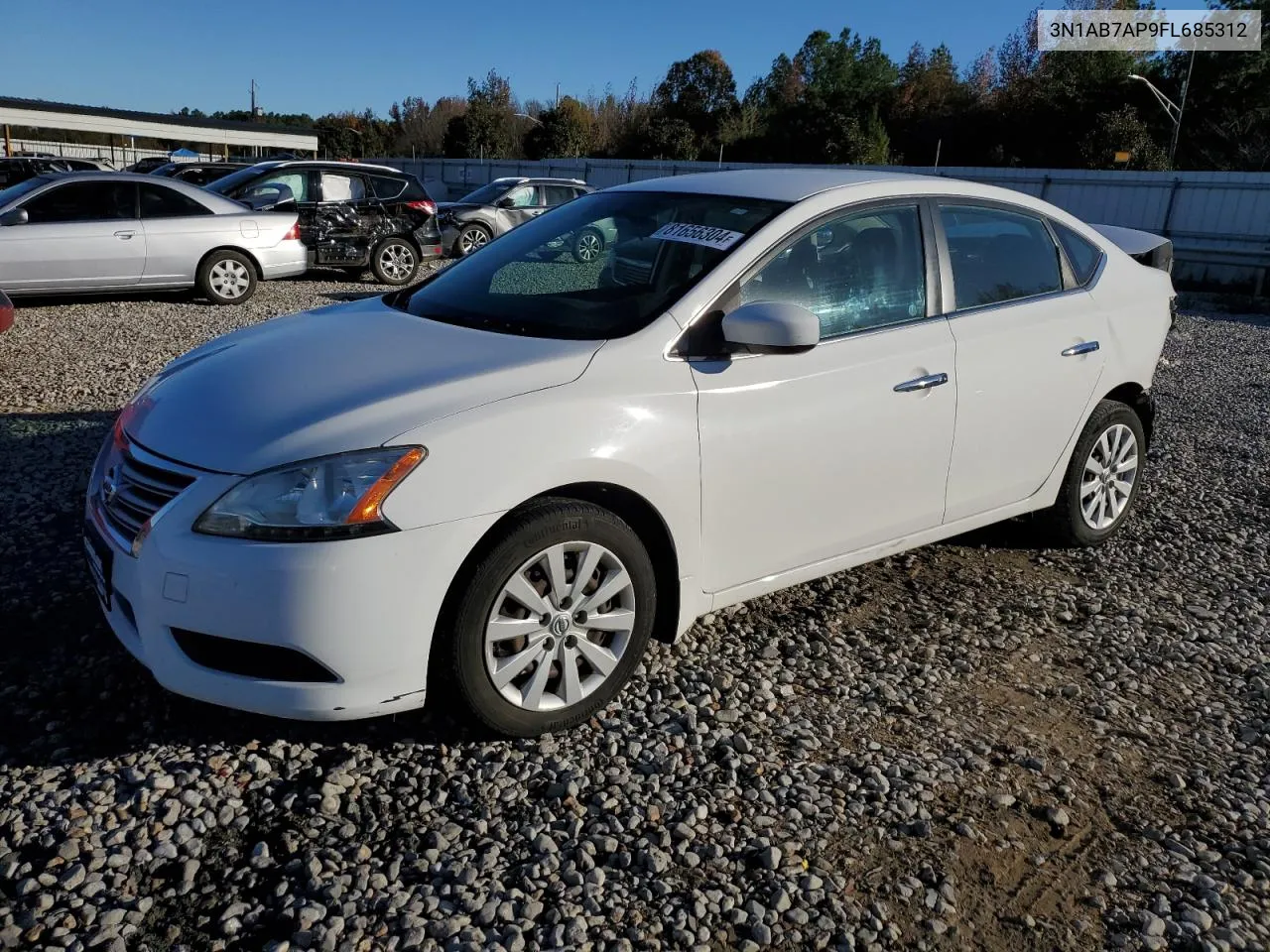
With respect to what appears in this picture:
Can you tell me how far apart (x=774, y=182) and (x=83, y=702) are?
10.2ft

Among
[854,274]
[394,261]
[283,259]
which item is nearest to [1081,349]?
[854,274]

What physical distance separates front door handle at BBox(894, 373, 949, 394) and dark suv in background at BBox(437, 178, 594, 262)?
13148 mm

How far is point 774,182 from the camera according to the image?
4.01 meters

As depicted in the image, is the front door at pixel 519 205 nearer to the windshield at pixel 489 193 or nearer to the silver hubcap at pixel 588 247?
the windshield at pixel 489 193

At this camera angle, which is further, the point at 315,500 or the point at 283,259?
the point at 283,259

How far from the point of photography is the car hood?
278cm

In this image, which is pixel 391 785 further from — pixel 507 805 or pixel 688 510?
pixel 688 510

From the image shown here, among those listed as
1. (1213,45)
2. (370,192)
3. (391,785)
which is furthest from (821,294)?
(1213,45)

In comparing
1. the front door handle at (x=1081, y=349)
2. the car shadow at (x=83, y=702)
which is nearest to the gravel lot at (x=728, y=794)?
the car shadow at (x=83, y=702)

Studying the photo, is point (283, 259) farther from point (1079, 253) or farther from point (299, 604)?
point (299, 604)

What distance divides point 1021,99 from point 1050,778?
1963 inches

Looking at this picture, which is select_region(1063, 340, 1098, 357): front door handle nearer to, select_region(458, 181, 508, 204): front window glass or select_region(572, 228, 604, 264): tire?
select_region(572, 228, 604, 264): tire

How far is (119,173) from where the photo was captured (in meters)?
10.7

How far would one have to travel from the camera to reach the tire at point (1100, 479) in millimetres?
4633
